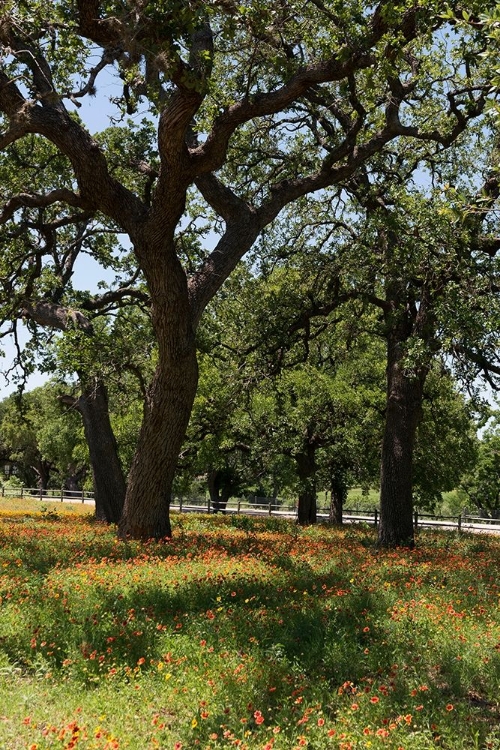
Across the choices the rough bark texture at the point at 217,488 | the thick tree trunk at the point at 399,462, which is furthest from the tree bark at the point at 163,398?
the rough bark texture at the point at 217,488

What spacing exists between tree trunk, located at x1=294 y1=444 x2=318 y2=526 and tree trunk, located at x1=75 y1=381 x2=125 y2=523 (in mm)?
11210

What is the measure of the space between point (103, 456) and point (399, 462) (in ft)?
26.7

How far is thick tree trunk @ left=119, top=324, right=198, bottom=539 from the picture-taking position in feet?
39.6

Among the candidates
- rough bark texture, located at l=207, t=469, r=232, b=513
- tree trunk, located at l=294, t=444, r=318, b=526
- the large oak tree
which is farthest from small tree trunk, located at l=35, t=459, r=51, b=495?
the large oak tree

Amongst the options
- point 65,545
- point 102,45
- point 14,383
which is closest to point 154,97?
point 102,45

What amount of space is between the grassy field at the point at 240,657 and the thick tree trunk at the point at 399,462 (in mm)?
5195

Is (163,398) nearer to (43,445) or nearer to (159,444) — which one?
(159,444)

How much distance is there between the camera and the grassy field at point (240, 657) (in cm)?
462

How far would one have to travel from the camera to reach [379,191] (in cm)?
1480

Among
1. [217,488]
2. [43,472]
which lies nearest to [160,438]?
[217,488]

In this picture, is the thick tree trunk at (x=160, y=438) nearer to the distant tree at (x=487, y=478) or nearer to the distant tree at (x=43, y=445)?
the distant tree at (x=43, y=445)

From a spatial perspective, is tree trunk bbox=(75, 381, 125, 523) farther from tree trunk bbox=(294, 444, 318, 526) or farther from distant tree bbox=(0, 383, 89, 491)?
distant tree bbox=(0, 383, 89, 491)

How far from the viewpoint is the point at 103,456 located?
17.9 metres

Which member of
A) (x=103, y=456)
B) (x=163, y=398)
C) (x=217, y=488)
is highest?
(x=163, y=398)
